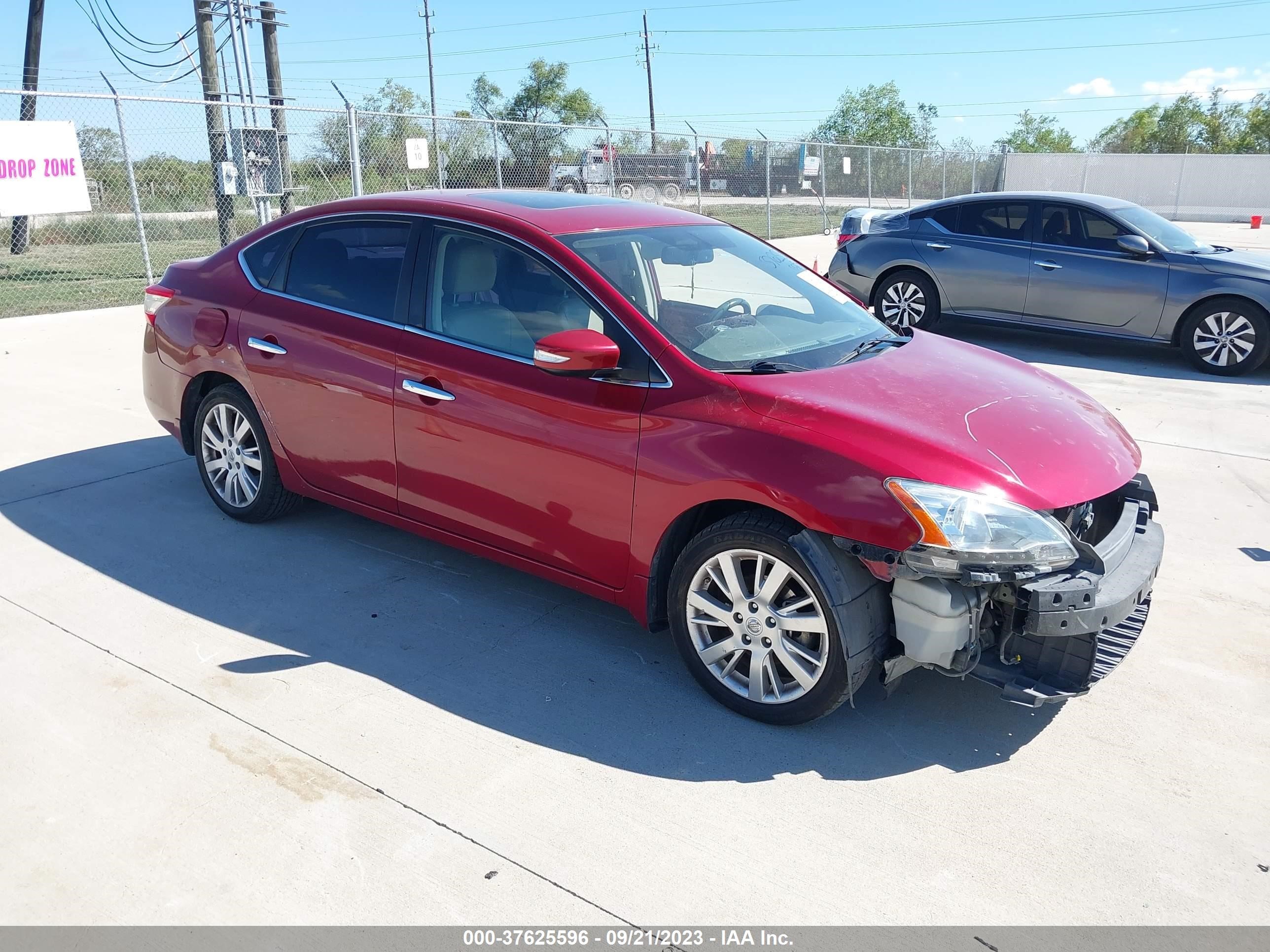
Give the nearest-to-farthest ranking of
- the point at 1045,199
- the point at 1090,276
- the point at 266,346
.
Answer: the point at 266,346, the point at 1090,276, the point at 1045,199

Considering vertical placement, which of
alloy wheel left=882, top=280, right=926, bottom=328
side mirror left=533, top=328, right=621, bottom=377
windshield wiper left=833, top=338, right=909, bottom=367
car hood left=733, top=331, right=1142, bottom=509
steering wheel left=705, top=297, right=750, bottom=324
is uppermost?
steering wheel left=705, top=297, right=750, bottom=324

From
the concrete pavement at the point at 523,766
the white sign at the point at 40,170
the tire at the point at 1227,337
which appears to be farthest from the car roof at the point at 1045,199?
the white sign at the point at 40,170

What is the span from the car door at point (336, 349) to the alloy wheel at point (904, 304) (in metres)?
Result: 7.27

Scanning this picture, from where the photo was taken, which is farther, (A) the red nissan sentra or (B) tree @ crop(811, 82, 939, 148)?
(B) tree @ crop(811, 82, 939, 148)

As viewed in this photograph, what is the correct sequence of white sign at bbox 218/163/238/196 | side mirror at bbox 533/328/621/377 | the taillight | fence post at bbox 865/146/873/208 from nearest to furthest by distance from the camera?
1. side mirror at bbox 533/328/621/377
2. the taillight
3. white sign at bbox 218/163/238/196
4. fence post at bbox 865/146/873/208

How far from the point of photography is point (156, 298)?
5.50m

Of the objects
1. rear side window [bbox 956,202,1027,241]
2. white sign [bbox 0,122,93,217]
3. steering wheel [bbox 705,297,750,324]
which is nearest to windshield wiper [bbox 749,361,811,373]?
steering wheel [bbox 705,297,750,324]

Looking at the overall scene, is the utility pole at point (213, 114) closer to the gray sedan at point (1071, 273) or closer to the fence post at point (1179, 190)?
the gray sedan at point (1071, 273)

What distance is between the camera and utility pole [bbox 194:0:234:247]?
14742 millimetres

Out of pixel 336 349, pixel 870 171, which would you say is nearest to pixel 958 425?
pixel 336 349

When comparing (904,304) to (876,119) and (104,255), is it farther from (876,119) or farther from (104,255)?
(876,119)

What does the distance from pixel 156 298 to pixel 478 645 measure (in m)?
2.97

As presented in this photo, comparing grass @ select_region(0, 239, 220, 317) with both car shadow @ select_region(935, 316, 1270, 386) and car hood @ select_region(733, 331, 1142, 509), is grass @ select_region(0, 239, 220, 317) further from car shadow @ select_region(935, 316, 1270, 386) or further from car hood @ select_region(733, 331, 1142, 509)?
car hood @ select_region(733, 331, 1142, 509)

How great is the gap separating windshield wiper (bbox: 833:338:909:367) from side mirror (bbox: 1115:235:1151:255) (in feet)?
19.4
